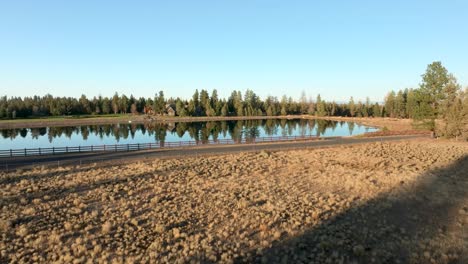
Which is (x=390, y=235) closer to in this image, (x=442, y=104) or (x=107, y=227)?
(x=107, y=227)

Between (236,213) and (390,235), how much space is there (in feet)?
28.9

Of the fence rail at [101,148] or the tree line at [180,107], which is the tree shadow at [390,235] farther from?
the tree line at [180,107]

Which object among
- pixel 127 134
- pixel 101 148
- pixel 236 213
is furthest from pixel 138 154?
pixel 127 134

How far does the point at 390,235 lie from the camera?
16219mm

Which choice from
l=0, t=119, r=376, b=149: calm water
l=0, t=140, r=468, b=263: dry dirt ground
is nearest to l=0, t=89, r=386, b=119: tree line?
l=0, t=119, r=376, b=149: calm water

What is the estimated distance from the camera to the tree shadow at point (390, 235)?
13969 mm

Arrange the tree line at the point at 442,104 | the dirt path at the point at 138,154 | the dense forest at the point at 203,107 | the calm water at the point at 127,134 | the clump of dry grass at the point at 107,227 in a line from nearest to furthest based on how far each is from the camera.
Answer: the clump of dry grass at the point at 107,227
the dirt path at the point at 138,154
the tree line at the point at 442,104
the calm water at the point at 127,134
the dense forest at the point at 203,107

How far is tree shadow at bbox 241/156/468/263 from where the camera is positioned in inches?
550

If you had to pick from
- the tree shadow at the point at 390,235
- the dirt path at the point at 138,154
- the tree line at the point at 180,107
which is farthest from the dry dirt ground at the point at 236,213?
the tree line at the point at 180,107

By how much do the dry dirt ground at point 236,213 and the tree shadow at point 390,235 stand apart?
0.06m

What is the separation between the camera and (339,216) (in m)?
18.8

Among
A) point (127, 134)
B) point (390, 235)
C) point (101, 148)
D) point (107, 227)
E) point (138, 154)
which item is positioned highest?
point (127, 134)

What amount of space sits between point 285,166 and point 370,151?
1540cm

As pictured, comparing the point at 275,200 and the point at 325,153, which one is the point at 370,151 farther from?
the point at 275,200
